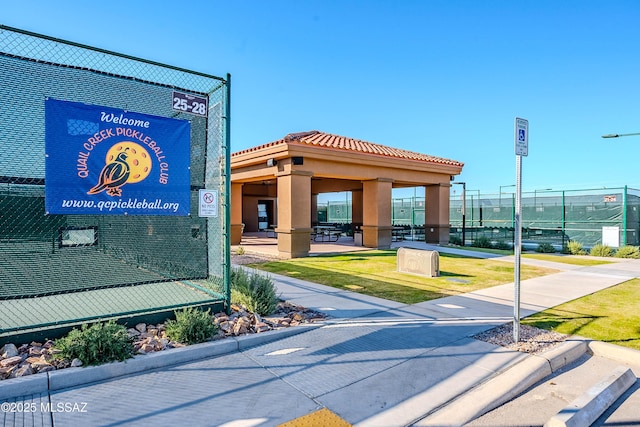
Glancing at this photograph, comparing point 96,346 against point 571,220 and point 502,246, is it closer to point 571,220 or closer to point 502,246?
point 502,246

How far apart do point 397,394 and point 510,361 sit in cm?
168

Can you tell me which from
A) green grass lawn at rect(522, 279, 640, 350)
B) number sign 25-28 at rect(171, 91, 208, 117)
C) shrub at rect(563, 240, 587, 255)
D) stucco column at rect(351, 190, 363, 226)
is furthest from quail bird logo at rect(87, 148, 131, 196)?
shrub at rect(563, 240, 587, 255)

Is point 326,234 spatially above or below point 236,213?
A: below

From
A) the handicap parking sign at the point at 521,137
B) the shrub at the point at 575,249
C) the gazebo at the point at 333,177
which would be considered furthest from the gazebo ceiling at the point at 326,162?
the handicap parking sign at the point at 521,137

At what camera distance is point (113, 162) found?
4.91 metres

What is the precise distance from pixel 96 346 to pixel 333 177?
1215 centimetres

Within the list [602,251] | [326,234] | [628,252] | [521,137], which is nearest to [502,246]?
[602,251]

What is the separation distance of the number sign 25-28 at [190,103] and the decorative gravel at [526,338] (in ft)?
17.3

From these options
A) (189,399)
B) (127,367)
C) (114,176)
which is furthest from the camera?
(114,176)

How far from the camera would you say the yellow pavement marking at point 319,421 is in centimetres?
305

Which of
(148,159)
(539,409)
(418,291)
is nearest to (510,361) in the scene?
(539,409)

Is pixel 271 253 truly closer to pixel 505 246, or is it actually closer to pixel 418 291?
pixel 418 291

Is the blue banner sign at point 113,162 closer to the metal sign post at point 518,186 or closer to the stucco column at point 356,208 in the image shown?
the metal sign post at point 518,186

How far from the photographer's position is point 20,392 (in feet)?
11.1
